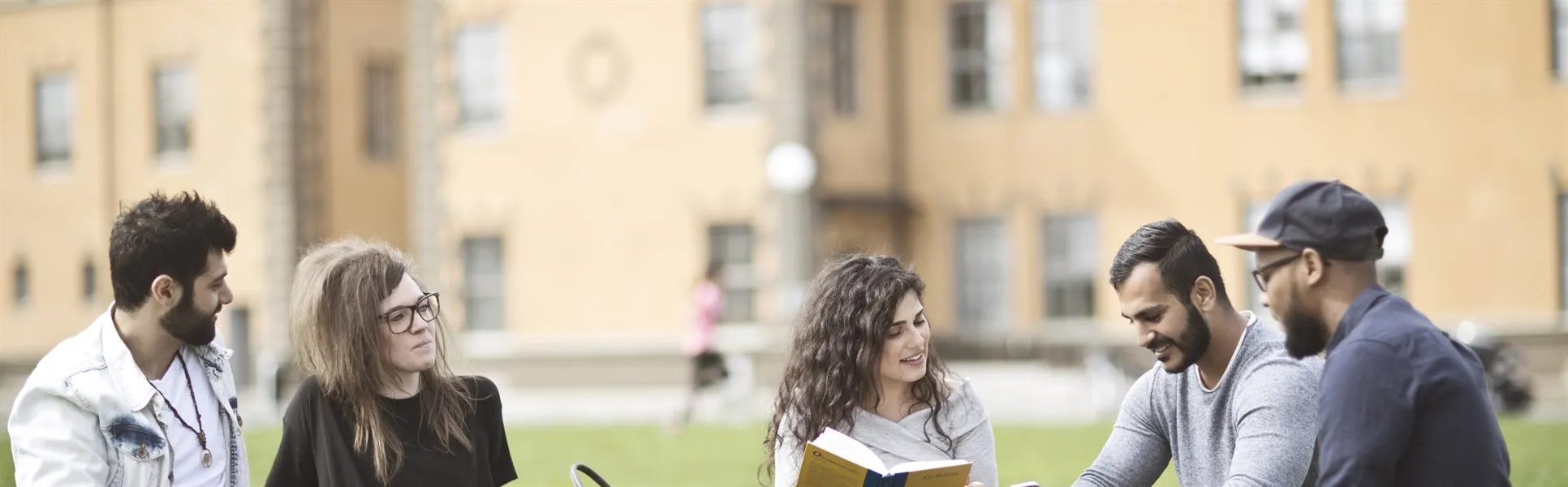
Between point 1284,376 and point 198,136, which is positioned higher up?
point 198,136

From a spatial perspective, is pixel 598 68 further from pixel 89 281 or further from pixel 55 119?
pixel 55 119

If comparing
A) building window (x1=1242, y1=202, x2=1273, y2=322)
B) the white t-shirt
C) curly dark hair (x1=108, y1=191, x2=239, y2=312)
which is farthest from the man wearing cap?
building window (x1=1242, y1=202, x2=1273, y2=322)

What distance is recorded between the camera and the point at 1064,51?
2494 centimetres

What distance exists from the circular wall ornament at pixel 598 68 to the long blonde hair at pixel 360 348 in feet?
70.6

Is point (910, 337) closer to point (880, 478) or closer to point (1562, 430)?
point (880, 478)

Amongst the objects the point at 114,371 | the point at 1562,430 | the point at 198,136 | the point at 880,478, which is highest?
the point at 198,136

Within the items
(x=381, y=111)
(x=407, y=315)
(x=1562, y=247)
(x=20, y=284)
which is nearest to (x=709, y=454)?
(x=407, y=315)

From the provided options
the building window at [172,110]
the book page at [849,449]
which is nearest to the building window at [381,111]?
the building window at [172,110]

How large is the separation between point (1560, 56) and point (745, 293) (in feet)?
36.1

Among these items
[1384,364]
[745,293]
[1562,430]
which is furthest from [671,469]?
[745,293]

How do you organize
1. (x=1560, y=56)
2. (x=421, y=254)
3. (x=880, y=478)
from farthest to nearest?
Answer: (x=421, y=254)
(x=1560, y=56)
(x=880, y=478)

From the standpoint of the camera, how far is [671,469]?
12.5 metres

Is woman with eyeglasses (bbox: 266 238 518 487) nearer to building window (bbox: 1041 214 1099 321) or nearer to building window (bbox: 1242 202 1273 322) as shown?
building window (bbox: 1242 202 1273 322)

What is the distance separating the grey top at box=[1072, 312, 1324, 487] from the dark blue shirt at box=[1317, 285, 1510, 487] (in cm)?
76
